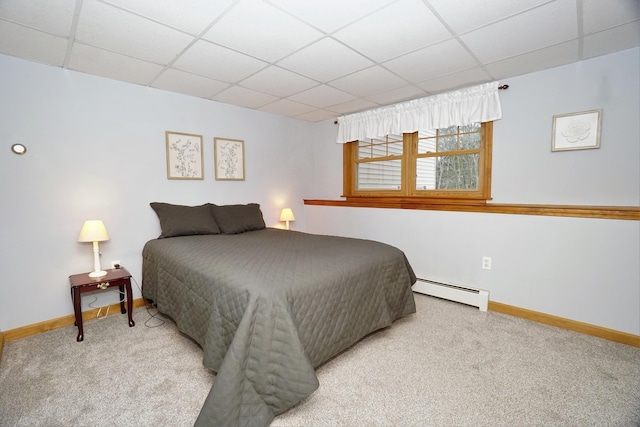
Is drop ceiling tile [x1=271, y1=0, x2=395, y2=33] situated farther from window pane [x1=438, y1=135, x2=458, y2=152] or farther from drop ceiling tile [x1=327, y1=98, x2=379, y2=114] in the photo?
window pane [x1=438, y1=135, x2=458, y2=152]

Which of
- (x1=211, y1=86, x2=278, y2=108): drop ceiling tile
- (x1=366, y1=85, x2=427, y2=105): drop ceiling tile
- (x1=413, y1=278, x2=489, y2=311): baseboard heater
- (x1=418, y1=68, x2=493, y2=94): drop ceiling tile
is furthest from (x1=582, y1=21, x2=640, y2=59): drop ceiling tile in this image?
(x1=211, y1=86, x2=278, y2=108): drop ceiling tile

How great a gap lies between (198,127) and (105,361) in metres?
2.44

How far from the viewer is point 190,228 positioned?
3.02m

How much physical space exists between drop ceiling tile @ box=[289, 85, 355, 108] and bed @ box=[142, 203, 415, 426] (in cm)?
158

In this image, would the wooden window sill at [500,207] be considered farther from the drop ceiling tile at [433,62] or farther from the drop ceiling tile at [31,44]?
the drop ceiling tile at [31,44]

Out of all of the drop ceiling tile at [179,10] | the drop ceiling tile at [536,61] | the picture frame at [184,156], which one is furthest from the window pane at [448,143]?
the picture frame at [184,156]

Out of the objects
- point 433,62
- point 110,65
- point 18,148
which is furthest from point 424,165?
point 18,148

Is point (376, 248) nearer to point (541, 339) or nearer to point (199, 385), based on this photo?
point (541, 339)

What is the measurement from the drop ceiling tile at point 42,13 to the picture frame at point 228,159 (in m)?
1.71

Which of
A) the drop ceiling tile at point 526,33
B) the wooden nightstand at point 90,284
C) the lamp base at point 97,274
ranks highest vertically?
the drop ceiling tile at point 526,33

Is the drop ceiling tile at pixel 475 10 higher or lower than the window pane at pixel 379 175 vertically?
higher

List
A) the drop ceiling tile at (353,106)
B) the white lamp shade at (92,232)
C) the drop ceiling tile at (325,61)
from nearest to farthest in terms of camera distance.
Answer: the drop ceiling tile at (325,61) → the white lamp shade at (92,232) → the drop ceiling tile at (353,106)

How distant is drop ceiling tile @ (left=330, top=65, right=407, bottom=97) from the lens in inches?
104

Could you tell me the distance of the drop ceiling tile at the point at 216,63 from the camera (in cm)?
222
